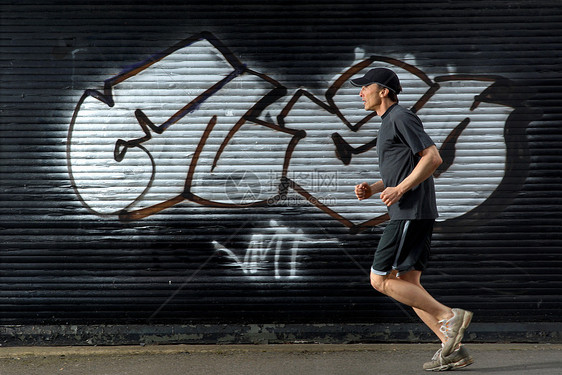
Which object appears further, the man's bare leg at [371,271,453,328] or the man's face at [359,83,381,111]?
the man's face at [359,83,381,111]

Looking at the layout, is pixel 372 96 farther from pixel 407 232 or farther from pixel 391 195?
pixel 407 232

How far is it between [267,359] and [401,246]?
142 centimetres

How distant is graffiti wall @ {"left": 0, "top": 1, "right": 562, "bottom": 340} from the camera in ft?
17.5

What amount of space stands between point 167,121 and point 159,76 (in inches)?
15.1

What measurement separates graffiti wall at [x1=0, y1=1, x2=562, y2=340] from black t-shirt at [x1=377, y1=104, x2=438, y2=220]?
104 cm

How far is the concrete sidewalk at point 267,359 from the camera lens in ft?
14.9

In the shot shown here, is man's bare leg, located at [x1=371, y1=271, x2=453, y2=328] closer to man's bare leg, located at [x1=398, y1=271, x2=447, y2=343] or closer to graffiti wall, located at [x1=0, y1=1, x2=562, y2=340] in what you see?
man's bare leg, located at [x1=398, y1=271, x2=447, y2=343]

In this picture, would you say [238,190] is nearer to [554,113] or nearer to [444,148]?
[444,148]

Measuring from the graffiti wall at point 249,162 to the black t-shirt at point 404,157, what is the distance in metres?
1.04

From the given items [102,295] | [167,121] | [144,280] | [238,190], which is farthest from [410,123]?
[102,295]

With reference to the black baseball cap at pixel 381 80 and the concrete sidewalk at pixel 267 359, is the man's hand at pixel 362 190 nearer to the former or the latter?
the black baseball cap at pixel 381 80

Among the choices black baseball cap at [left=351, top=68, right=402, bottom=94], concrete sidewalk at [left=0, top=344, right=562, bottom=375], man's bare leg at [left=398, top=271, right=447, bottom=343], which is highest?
black baseball cap at [left=351, top=68, right=402, bottom=94]

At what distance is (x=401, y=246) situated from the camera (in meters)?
4.27

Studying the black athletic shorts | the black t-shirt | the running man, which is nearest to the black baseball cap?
the running man
